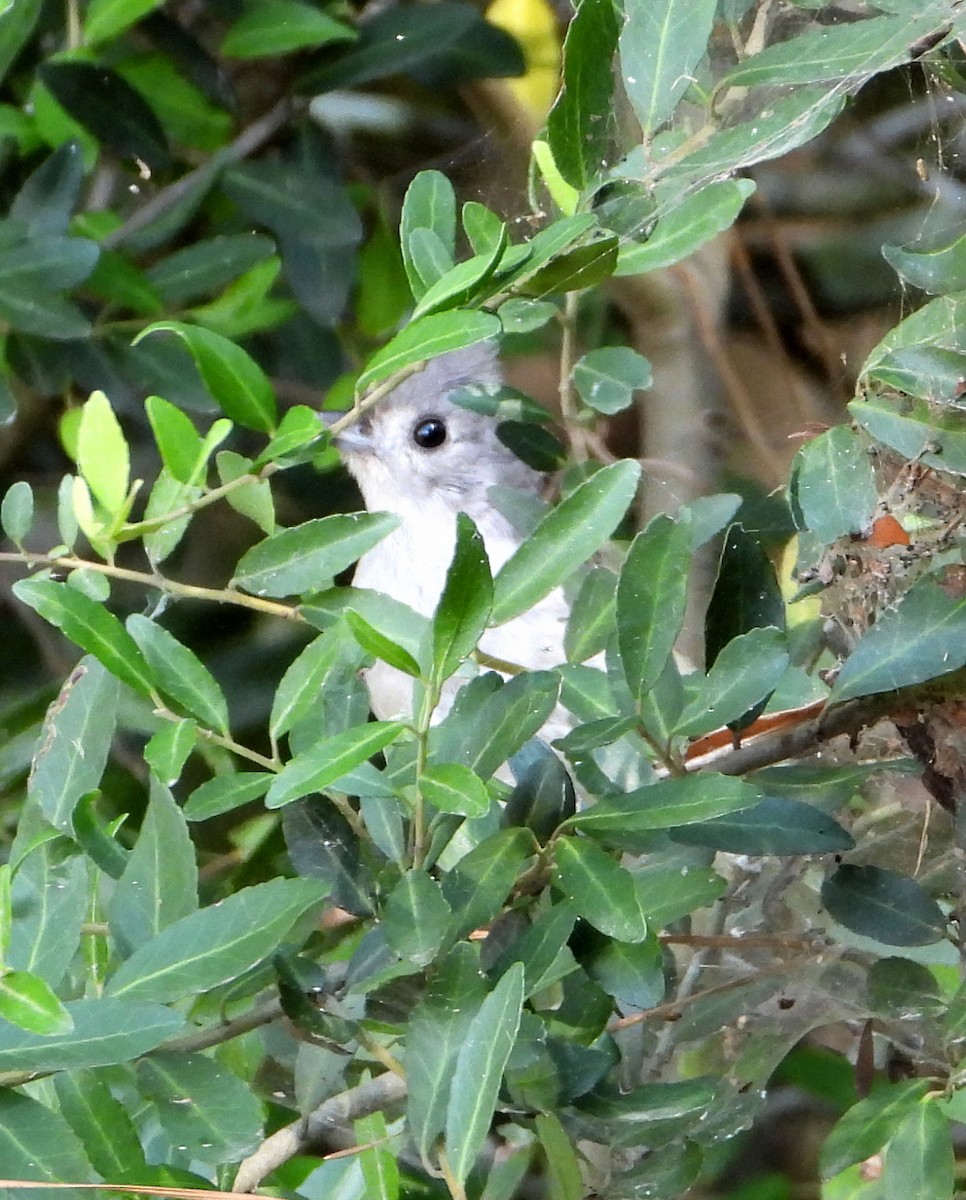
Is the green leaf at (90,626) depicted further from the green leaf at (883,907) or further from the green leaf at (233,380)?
the green leaf at (883,907)

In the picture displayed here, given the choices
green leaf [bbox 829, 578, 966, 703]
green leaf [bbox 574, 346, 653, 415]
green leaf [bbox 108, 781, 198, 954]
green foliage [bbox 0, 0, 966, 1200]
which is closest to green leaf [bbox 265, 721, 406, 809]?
green foliage [bbox 0, 0, 966, 1200]

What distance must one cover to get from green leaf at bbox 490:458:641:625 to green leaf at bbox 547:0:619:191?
13 centimetres

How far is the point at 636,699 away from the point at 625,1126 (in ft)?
0.67

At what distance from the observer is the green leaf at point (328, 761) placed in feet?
1.73

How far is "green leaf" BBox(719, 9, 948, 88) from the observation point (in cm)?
59

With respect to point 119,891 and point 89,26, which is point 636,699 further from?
point 89,26

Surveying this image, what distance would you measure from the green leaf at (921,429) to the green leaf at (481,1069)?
299mm

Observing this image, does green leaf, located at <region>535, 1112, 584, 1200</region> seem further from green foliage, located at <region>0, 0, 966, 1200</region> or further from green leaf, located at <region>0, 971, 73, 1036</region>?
green leaf, located at <region>0, 971, 73, 1036</region>

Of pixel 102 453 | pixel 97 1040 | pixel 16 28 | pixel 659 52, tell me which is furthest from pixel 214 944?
pixel 16 28

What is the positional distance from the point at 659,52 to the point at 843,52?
0.08 meters

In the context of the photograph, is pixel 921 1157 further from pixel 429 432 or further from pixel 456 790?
pixel 429 432

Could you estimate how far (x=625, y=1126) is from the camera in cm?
67

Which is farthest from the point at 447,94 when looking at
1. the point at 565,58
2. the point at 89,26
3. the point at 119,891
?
the point at 119,891

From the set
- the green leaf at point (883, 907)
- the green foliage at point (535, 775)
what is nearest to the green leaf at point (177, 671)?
the green foliage at point (535, 775)
